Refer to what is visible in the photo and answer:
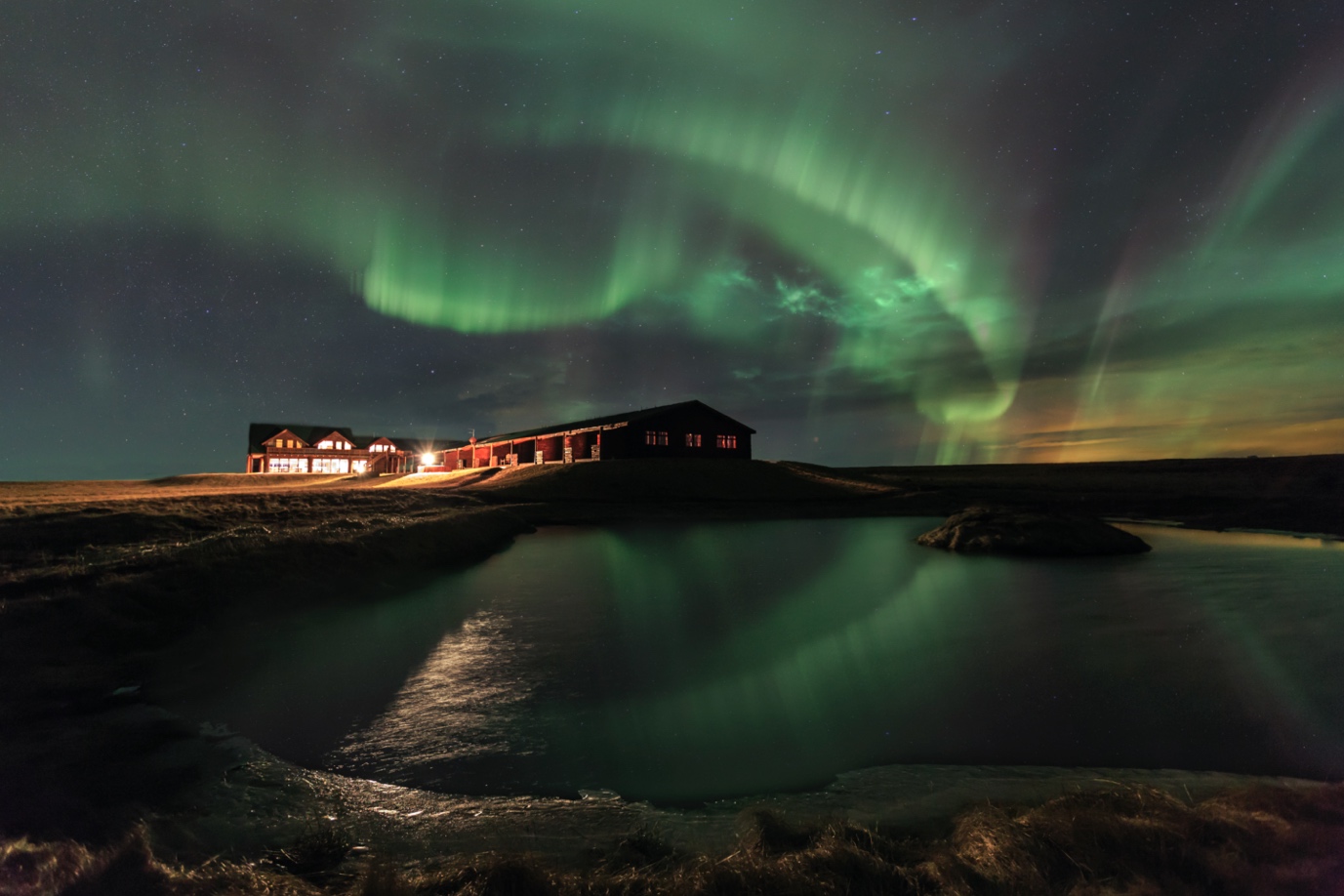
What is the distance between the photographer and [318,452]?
10575 cm

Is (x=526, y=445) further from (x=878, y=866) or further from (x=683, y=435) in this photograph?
(x=878, y=866)

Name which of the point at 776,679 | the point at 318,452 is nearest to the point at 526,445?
the point at 318,452

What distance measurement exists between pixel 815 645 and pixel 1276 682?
813 cm

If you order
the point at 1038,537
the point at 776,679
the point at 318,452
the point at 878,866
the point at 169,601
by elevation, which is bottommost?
the point at 776,679

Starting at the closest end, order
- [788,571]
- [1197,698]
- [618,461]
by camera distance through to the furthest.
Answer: [1197,698]
[788,571]
[618,461]

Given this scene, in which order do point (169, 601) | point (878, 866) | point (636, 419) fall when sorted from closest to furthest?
1. point (878, 866)
2. point (169, 601)
3. point (636, 419)

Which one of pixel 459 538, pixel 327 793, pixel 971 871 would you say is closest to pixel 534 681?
pixel 327 793

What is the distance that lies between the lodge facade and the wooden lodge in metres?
0.15

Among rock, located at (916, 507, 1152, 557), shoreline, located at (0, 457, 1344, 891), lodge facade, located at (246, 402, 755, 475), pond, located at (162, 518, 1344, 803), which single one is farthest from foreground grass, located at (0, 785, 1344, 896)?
lodge facade, located at (246, 402, 755, 475)

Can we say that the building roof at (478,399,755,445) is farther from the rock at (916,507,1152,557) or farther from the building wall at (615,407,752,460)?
the rock at (916,507,1152,557)

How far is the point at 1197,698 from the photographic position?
9.78m

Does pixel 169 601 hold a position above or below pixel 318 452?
below

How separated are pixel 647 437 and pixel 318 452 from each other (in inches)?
2811

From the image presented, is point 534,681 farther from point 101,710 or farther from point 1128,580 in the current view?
point 1128,580
